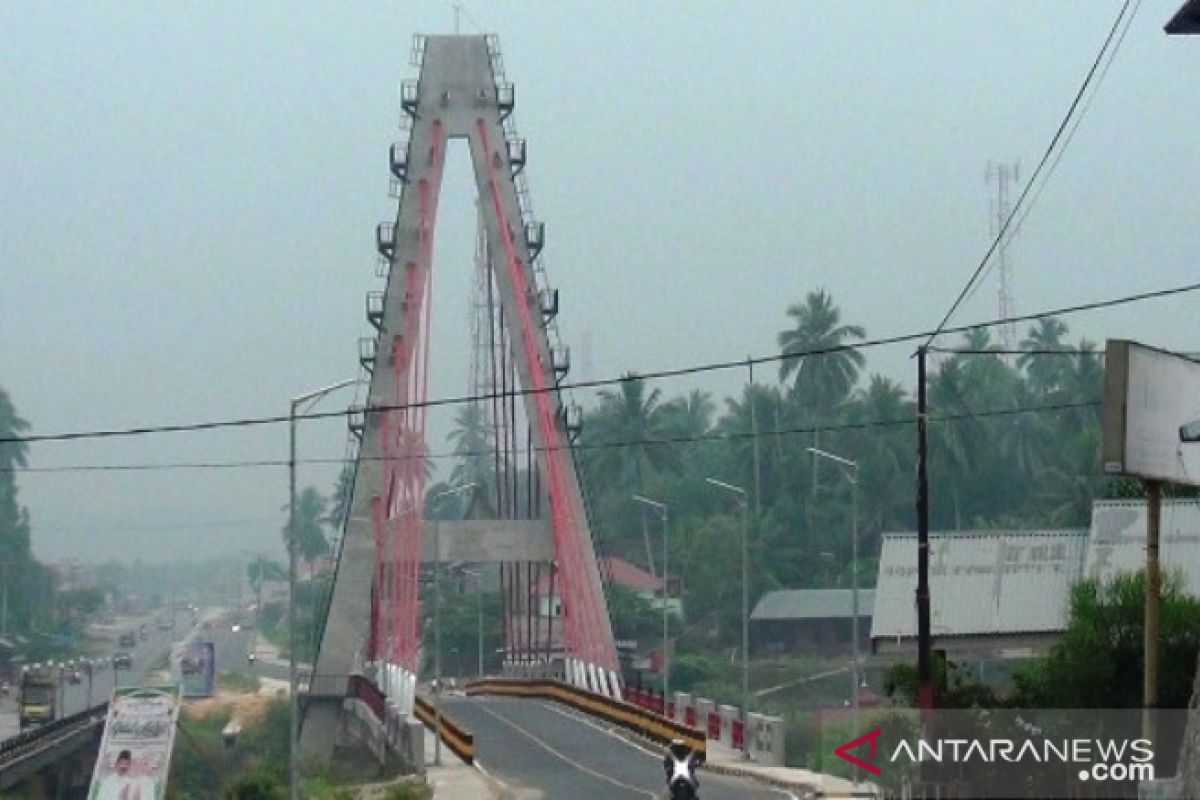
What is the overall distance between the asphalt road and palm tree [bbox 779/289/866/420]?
59.3 m

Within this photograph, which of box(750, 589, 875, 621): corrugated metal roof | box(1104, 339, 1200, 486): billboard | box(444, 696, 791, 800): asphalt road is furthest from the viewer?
box(750, 589, 875, 621): corrugated metal roof

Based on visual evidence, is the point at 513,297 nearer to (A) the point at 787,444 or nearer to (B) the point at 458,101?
(B) the point at 458,101

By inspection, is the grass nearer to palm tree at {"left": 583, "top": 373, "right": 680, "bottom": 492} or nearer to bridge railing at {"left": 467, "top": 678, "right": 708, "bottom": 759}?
palm tree at {"left": 583, "top": 373, "right": 680, "bottom": 492}

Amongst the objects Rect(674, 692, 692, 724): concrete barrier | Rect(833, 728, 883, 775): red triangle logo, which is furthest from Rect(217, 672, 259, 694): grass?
Rect(833, 728, 883, 775): red triangle logo

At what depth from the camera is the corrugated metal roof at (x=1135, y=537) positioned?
40.2 metres

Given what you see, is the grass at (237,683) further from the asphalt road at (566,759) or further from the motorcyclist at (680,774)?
the motorcyclist at (680,774)

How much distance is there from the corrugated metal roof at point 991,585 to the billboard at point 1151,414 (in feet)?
62.7

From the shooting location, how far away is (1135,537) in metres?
42.5

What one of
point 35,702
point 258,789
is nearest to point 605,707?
point 258,789

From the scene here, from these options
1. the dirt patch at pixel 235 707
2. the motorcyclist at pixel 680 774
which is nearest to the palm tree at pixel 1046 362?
the dirt patch at pixel 235 707

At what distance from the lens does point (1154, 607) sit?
81.3 feet

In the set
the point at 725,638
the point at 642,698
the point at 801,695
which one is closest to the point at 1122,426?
the point at 642,698

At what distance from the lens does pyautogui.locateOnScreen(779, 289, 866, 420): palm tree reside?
129125mm

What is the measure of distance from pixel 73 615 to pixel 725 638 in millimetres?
86429
